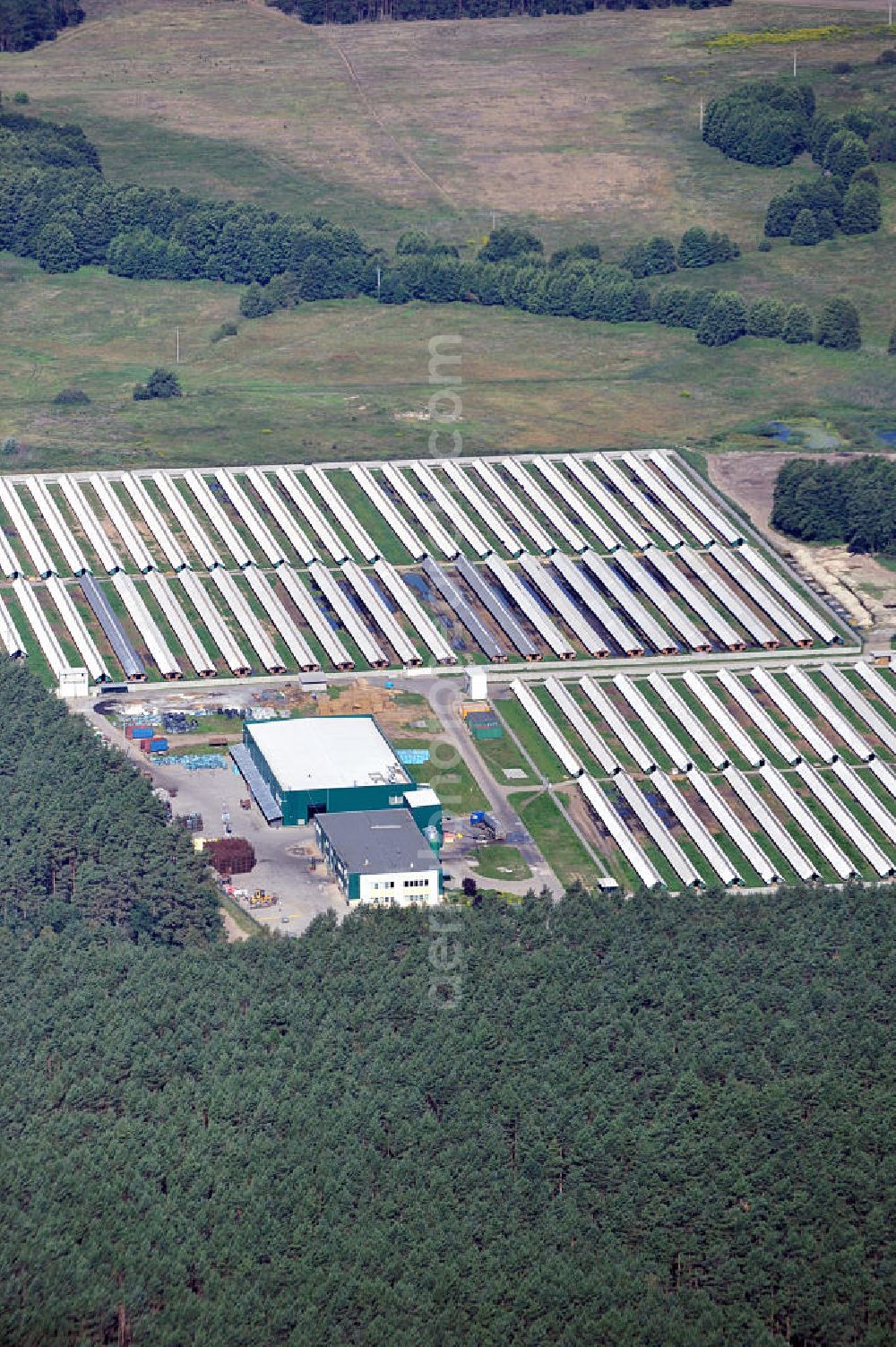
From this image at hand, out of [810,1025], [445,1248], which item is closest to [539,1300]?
[445,1248]

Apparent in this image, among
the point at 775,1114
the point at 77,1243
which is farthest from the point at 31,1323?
the point at 775,1114

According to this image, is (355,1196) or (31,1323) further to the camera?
(355,1196)

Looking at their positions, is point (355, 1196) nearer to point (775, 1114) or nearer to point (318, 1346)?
point (318, 1346)

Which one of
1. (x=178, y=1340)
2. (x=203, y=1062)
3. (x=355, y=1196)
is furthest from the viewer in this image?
(x=203, y=1062)

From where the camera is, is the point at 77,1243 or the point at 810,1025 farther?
the point at 810,1025

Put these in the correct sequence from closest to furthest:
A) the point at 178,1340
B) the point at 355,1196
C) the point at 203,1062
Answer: the point at 178,1340, the point at 355,1196, the point at 203,1062

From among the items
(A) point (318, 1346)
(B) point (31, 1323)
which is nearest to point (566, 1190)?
(A) point (318, 1346)

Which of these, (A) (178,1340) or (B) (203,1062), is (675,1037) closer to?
(B) (203,1062)
